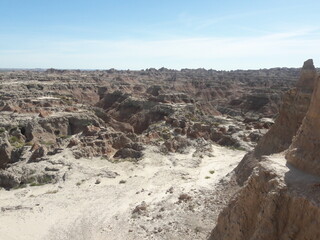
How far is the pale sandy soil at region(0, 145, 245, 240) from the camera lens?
735 inches

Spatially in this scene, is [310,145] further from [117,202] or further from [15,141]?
[15,141]

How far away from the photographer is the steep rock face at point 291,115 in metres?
22.8

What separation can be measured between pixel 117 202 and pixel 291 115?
42.6ft

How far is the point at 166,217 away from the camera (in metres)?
19.5

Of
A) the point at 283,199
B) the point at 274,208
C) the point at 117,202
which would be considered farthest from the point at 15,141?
the point at 283,199

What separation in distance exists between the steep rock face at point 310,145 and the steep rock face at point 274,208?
1.58 ft

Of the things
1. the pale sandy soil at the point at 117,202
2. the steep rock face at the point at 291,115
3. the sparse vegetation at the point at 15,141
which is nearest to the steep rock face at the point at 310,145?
the pale sandy soil at the point at 117,202

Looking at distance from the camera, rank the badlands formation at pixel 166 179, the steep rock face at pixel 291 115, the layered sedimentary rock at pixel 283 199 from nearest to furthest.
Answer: the layered sedimentary rock at pixel 283 199 < the badlands formation at pixel 166 179 < the steep rock face at pixel 291 115

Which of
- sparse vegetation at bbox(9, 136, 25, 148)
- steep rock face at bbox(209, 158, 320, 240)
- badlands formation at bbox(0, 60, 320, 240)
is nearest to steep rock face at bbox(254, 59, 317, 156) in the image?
badlands formation at bbox(0, 60, 320, 240)

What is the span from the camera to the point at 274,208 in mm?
11664

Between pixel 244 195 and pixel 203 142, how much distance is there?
24807 mm

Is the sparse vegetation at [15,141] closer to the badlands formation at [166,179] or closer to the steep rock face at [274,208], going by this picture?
the badlands formation at [166,179]

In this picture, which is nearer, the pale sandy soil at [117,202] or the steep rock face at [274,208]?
the steep rock face at [274,208]

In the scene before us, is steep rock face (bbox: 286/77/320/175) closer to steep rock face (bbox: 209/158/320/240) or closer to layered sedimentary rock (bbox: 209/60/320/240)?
layered sedimentary rock (bbox: 209/60/320/240)
